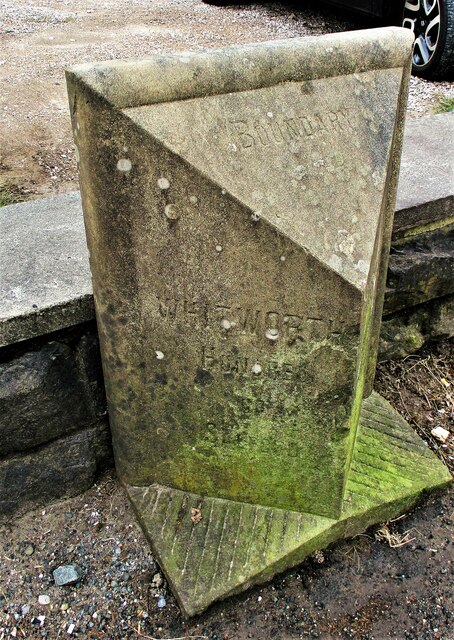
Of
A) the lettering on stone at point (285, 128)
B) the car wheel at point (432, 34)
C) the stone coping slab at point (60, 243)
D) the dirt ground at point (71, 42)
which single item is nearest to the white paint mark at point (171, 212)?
the lettering on stone at point (285, 128)

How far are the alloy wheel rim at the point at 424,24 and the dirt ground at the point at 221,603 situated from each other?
13.1ft

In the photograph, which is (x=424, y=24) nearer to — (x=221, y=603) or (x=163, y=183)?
(x=163, y=183)

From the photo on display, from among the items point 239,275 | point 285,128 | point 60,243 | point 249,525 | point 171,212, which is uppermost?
point 285,128

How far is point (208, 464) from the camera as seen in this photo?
6.88ft

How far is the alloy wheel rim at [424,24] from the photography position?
4.91 meters

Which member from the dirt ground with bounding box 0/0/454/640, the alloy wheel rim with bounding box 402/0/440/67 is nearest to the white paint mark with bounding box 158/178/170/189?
the dirt ground with bounding box 0/0/454/640

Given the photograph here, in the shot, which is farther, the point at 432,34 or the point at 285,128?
the point at 432,34

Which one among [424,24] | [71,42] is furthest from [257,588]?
[71,42]

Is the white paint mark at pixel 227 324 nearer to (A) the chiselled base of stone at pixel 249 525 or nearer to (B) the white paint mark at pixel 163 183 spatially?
(B) the white paint mark at pixel 163 183

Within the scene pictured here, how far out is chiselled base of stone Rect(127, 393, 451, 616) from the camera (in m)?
1.98

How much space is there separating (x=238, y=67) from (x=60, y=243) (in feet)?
3.18

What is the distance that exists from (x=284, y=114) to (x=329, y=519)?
1332 millimetres

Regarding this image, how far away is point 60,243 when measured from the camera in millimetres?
2168

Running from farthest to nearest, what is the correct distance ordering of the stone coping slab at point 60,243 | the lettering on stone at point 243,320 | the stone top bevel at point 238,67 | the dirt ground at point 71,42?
the dirt ground at point 71,42
the stone coping slab at point 60,243
the lettering on stone at point 243,320
the stone top bevel at point 238,67
